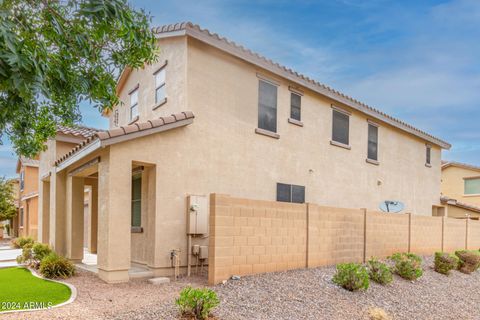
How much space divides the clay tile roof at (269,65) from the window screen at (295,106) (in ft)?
1.87

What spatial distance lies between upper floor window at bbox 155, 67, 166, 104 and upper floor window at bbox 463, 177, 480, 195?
32.1 m

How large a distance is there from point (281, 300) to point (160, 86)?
333 inches

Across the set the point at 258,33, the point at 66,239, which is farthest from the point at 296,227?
the point at 66,239

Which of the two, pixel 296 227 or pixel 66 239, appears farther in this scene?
pixel 66 239

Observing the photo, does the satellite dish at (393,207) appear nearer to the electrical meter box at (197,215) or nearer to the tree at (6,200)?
the electrical meter box at (197,215)

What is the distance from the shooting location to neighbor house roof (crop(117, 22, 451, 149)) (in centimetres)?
1224

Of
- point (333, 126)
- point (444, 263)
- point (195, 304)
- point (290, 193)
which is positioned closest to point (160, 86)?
point (290, 193)

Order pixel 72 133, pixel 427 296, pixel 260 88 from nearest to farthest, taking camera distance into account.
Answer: pixel 427 296
pixel 260 88
pixel 72 133

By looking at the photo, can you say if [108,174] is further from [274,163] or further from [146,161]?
[274,163]

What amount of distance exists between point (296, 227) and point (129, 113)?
8.99 meters

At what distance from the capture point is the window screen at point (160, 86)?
45.2 ft

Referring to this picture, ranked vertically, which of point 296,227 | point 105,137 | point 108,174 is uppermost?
point 105,137

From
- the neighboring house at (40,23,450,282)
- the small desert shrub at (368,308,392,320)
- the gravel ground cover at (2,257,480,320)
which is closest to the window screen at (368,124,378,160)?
the neighboring house at (40,23,450,282)

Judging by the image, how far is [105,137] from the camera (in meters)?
10.1
